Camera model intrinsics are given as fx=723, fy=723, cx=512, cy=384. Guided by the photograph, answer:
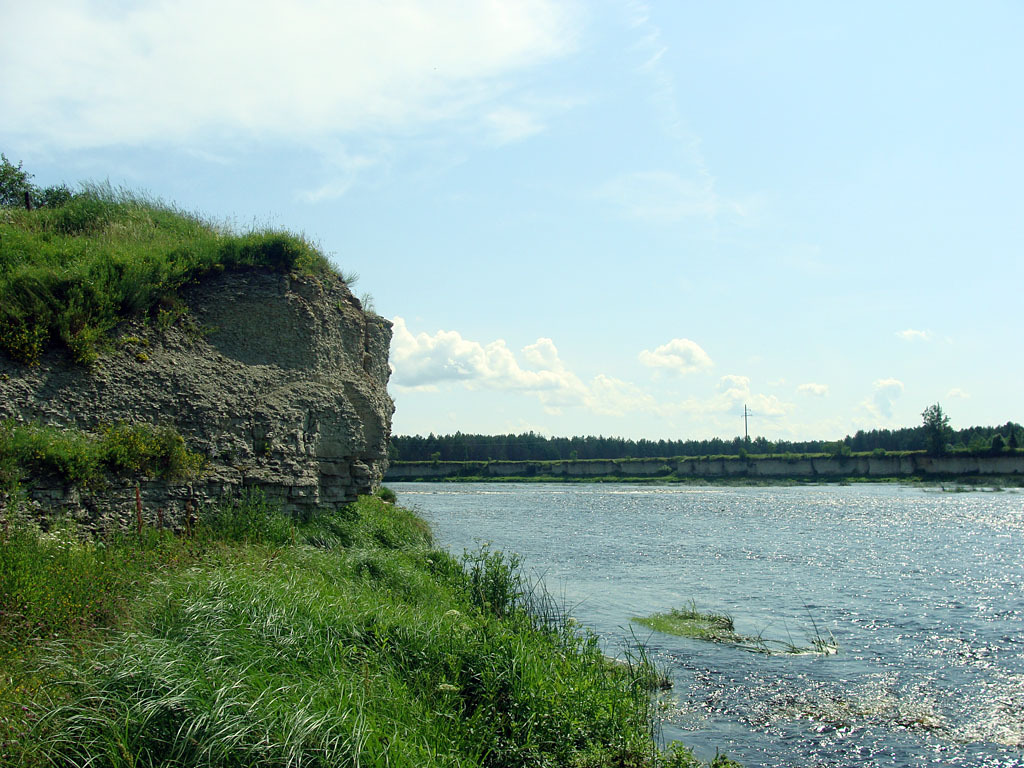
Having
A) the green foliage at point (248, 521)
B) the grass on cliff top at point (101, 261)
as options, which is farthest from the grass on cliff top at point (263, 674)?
the grass on cliff top at point (101, 261)

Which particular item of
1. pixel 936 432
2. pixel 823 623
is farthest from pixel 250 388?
pixel 936 432

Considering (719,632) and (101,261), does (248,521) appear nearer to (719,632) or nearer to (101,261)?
(101,261)

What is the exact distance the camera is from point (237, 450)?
1343 centimetres

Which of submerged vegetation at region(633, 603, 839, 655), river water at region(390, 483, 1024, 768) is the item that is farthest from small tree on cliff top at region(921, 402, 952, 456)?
submerged vegetation at region(633, 603, 839, 655)

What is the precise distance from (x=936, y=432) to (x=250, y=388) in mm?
93068

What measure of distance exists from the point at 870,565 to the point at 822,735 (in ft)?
55.3

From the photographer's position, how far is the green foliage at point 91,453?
32.5ft

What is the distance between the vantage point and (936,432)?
87.8 m

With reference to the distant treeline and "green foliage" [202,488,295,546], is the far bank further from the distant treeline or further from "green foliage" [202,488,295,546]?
"green foliage" [202,488,295,546]

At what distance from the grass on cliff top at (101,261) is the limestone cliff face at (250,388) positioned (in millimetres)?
370

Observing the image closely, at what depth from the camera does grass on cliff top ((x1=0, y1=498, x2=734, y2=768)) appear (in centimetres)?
524

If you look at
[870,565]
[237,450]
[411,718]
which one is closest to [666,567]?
[870,565]

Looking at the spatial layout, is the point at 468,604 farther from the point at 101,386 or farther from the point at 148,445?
the point at 101,386

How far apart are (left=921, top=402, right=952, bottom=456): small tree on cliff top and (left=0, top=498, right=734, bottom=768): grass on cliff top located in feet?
300
